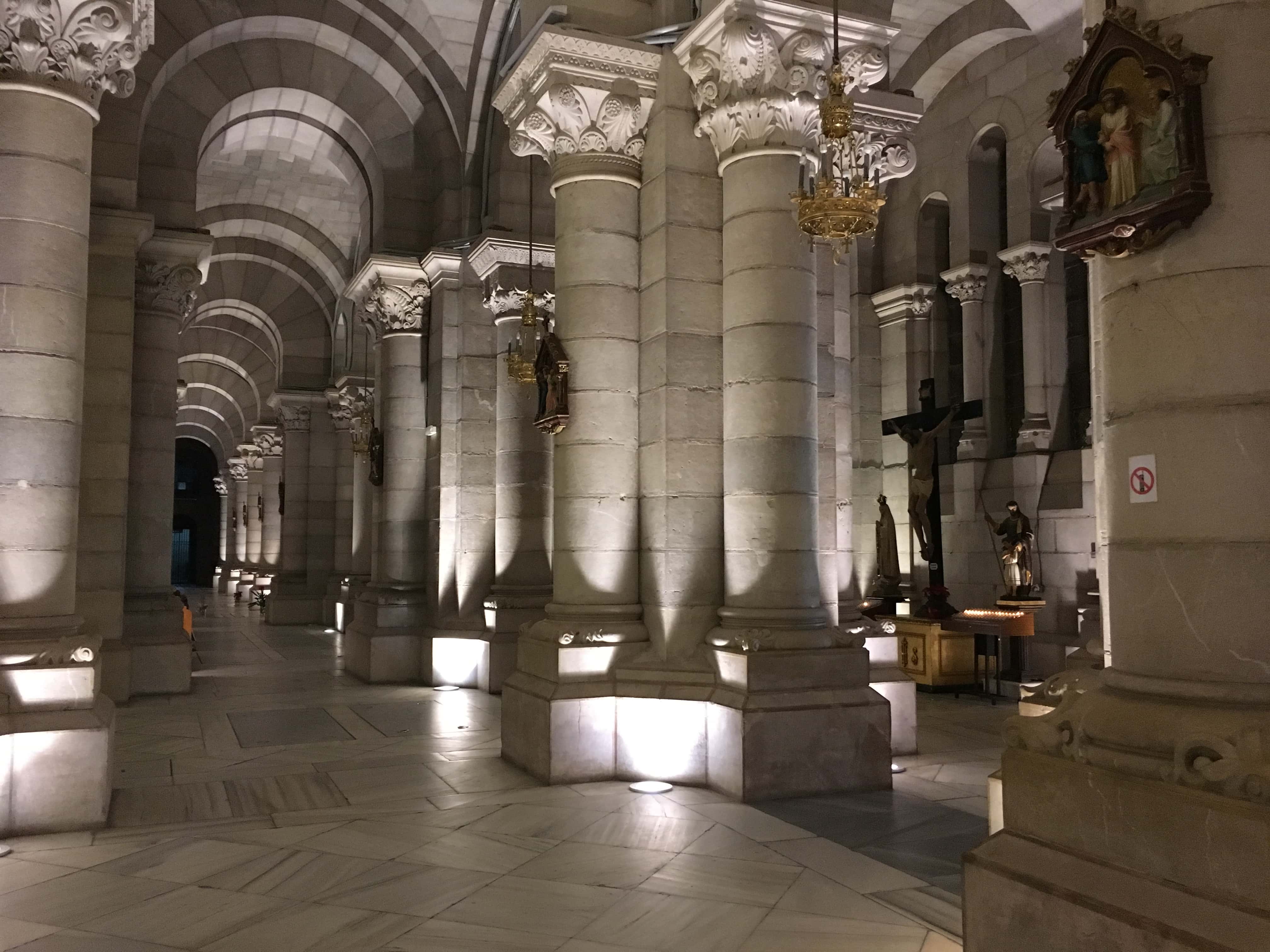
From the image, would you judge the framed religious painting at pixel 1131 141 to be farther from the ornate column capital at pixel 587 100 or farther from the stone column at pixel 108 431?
the stone column at pixel 108 431

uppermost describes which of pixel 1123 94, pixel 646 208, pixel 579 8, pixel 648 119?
pixel 579 8

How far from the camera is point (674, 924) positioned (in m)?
4.94

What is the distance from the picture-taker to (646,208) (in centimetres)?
897

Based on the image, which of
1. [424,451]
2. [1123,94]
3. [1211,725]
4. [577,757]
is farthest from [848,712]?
[424,451]

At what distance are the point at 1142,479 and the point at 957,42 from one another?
45.9ft

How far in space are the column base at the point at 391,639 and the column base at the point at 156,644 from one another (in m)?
2.37

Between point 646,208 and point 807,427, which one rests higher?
point 646,208

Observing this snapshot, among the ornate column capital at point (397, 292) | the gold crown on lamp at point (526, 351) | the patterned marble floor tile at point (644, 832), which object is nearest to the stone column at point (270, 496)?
the ornate column capital at point (397, 292)

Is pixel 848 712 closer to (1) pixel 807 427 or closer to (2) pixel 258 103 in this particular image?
(1) pixel 807 427

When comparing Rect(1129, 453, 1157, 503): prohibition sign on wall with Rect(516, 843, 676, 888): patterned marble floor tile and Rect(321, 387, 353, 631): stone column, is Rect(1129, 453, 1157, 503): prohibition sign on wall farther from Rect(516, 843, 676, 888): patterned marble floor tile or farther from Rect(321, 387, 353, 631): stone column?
Rect(321, 387, 353, 631): stone column

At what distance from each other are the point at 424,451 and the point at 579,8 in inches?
321

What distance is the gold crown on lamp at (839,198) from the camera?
6.37 meters

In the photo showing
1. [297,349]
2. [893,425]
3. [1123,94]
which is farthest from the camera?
[297,349]

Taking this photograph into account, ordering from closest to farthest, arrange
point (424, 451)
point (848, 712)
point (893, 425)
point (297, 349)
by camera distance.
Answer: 1. point (848, 712)
2. point (893, 425)
3. point (424, 451)
4. point (297, 349)
